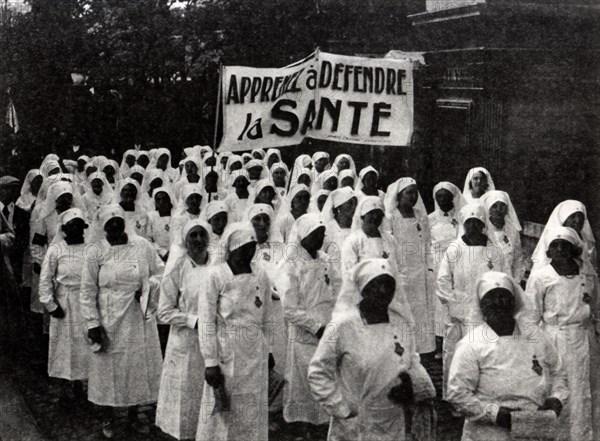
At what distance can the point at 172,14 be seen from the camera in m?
18.8

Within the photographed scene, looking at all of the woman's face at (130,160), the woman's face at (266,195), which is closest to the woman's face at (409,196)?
the woman's face at (266,195)

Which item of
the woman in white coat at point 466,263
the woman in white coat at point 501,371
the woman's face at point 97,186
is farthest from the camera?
the woman's face at point 97,186

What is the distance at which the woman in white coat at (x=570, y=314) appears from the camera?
587cm

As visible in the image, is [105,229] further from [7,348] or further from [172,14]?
[172,14]

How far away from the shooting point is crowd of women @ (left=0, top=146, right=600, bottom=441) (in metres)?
4.48

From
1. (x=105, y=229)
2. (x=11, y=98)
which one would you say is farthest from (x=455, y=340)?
(x=11, y=98)

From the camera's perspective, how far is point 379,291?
4445mm

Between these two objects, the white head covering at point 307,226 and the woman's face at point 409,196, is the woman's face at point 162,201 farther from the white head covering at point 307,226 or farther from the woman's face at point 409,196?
the white head covering at point 307,226

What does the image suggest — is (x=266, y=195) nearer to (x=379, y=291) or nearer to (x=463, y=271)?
(x=463, y=271)

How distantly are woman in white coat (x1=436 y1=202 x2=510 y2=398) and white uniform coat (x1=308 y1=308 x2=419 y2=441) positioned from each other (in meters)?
2.67

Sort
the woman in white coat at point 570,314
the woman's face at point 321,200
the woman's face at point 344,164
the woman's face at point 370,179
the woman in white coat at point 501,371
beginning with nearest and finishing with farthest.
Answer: the woman in white coat at point 501,371 < the woman in white coat at point 570,314 < the woman's face at point 321,200 < the woman's face at point 370,179 < the woman's face at point 344,164

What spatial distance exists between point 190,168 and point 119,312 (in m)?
5.99

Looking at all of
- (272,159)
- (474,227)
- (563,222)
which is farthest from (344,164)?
(563,222)

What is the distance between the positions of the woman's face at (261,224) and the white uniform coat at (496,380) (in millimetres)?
3437
